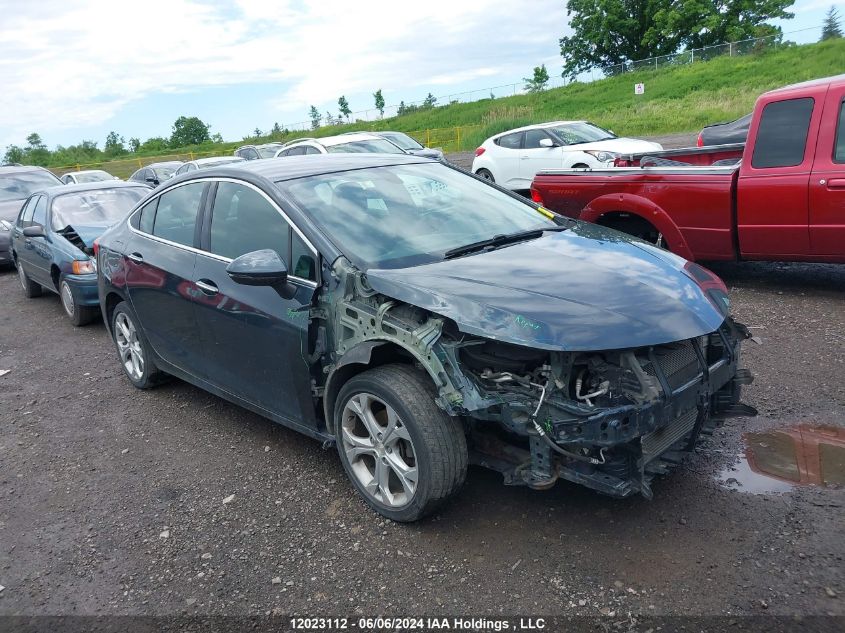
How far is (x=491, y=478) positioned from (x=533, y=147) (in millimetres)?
12096

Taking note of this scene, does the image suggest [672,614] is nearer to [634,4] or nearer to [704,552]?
[704,552]

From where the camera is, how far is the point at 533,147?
584 inches

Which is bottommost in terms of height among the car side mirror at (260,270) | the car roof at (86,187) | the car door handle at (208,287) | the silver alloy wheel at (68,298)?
the silver alloy wheel at (68,298)

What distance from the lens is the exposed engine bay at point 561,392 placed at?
9.38 ft

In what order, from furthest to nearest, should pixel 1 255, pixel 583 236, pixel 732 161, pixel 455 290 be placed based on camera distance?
pixel 1 255, pixel 732 161, pixel 583 236, pixel 455 290

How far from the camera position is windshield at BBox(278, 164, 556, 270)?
3652 millimetres

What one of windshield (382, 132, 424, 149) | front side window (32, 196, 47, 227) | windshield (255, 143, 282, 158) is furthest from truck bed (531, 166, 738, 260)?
windshield (255, 143, 282, 158)

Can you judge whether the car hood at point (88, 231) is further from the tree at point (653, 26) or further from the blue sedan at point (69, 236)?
the tree at point (653, 26)

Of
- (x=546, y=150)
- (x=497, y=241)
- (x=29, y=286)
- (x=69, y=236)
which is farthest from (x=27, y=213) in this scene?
(x=546, y=150)

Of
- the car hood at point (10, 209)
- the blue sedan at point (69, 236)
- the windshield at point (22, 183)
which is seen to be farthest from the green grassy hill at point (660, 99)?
the blue sedan at point (69, 236)

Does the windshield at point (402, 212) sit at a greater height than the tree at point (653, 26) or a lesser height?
lesser

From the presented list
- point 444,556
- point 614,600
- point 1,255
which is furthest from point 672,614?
point 1,255

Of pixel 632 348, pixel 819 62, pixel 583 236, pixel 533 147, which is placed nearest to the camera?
pixel 632 348

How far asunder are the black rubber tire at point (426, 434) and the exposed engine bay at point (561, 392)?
0.28ft
